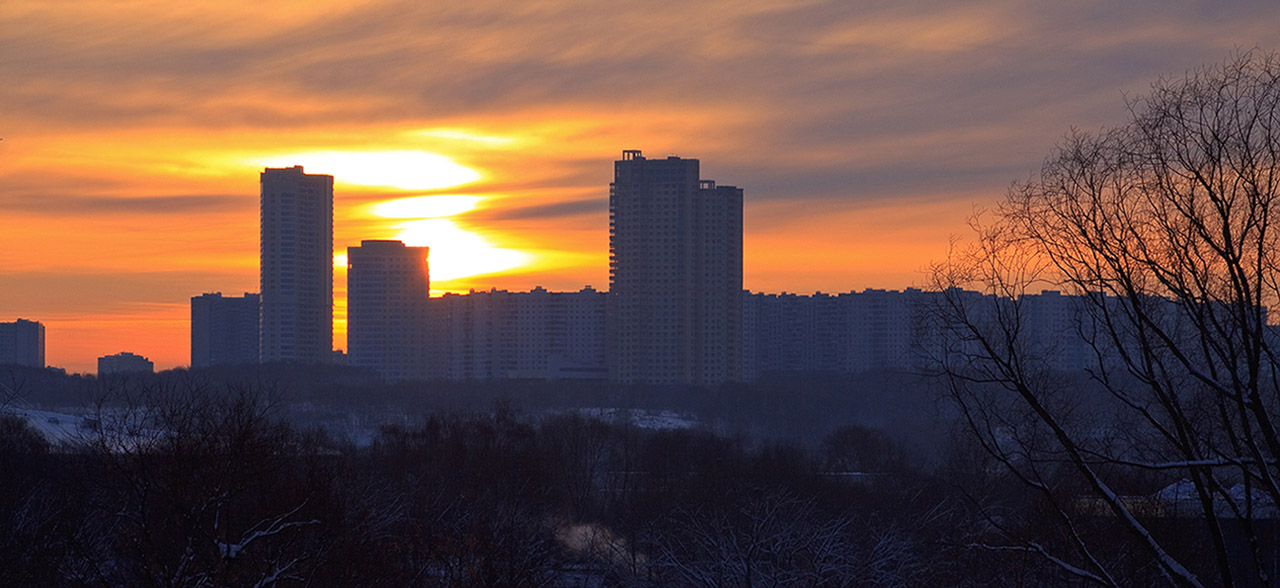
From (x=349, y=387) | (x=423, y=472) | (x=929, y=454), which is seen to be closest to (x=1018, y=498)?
(x=423, y=472)

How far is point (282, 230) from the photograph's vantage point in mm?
146875

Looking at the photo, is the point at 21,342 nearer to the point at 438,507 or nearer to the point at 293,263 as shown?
the point at 293,263

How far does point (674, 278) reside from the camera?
424 feet

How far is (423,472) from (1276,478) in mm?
40494

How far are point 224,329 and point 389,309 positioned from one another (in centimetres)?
2970

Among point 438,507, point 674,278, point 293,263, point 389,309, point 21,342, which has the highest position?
point 293,263

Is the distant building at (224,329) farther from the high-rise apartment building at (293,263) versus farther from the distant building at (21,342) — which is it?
the distant building at (21,342)

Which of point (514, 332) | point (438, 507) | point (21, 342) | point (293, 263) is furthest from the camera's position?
point (21, 342)

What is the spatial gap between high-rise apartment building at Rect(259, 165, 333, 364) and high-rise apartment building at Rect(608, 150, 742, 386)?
39.4 m

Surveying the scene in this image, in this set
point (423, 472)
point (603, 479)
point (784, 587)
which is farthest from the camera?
point (603, 479)

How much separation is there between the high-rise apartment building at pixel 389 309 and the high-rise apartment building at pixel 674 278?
3249cm

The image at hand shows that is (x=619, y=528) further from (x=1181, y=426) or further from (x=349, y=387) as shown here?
(x=349, y=387)

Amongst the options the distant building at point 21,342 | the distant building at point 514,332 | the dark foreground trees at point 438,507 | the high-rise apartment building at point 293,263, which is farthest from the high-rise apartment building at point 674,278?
the distant building at point 21,342

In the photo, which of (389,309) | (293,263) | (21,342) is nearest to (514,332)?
(389,309)
